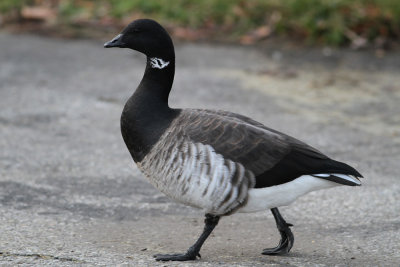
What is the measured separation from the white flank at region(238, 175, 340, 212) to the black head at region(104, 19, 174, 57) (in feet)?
4.39

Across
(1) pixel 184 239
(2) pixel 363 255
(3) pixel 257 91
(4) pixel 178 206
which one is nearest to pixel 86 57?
(3) pixel 257 91

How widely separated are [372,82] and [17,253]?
6.41 meters

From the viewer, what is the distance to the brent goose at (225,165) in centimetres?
474

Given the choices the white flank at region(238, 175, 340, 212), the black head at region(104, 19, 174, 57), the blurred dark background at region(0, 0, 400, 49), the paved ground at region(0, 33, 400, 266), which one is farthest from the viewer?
the blurred dark background at region(0, 0, 400, 49)

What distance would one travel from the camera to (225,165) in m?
4.75

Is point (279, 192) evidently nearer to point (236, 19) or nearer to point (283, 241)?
point (283, 241)

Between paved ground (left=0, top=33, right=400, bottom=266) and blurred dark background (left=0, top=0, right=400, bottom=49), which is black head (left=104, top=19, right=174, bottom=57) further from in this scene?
blurred dark background (left=0, top=0, right=400, bottom=49)

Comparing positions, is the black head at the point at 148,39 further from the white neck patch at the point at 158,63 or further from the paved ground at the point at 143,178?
the paved ground at the point at 143,178

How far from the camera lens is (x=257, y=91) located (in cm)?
926

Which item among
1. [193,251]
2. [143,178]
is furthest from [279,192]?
[143,178]

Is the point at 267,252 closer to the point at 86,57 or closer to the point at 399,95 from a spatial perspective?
the point at 399,95

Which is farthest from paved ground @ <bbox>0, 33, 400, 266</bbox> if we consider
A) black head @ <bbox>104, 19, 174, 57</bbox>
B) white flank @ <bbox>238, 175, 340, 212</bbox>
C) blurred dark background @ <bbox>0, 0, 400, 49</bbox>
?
black head @ <bbox>104, 19, 174, 57</bbox>

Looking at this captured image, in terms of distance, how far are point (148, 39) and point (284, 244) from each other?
187 centimetres

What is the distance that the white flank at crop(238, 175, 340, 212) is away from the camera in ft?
15.8
